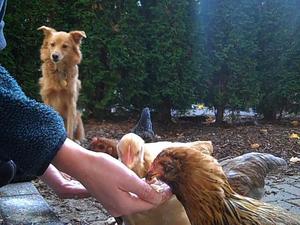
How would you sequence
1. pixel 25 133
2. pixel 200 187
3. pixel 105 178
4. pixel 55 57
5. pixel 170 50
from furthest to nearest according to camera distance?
pixel 170 50 < pixel 55 57 < pixel 200 187 < pixel 105 178 < pixel 25 133

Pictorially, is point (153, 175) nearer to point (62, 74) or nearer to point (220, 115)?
point (62, 74)

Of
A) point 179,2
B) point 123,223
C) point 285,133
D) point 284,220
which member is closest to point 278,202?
point 123,223

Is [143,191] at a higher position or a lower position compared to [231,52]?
lower

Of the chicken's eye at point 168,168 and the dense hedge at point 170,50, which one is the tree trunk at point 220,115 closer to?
the dense hedge at point 170,50

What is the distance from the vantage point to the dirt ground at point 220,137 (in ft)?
14.8

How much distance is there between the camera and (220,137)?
23.0ft

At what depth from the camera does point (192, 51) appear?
25.9 ft

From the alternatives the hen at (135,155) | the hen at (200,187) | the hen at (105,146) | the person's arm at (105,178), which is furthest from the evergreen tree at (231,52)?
the person's arm at (105,178)

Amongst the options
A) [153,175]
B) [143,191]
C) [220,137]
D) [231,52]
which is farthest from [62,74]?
[143,191]

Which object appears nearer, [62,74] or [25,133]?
[25,133]

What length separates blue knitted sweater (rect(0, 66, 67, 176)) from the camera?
125 cm

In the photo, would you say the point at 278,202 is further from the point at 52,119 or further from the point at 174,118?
the point at 174,118

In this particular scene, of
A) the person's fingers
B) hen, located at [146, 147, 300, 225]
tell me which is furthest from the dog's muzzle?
the person's fingers

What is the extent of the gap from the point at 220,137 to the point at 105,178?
18.6 feet
